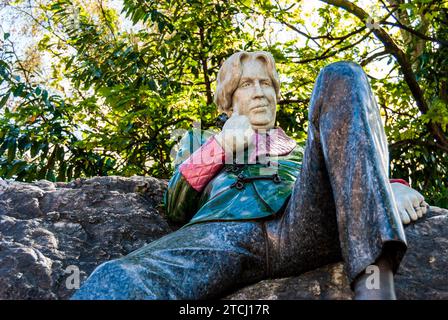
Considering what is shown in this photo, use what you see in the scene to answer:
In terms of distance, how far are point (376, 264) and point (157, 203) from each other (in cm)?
210

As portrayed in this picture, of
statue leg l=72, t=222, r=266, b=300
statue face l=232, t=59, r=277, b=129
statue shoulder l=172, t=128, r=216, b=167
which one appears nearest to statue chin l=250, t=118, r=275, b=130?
statue face l=232, t=59, r=277, b=129

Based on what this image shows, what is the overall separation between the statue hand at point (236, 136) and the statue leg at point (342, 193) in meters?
0.60

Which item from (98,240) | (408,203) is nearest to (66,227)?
(98,240)

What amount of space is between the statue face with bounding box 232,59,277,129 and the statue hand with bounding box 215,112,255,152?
22 centimetres

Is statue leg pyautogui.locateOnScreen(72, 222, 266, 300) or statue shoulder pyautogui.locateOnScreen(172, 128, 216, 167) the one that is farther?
statue shoulder pyautogui.locateOnScreen(172, 128, 216, 167)

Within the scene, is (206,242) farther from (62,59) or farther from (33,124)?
(62,59)

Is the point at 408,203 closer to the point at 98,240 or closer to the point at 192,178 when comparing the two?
the point at 192,178

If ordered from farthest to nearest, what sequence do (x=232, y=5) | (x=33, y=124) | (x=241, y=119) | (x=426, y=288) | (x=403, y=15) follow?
(x=403, y=15)
(x=232, y=5)
(x=33, y=124)
(x=241, y=119)
(x=426, y=288)

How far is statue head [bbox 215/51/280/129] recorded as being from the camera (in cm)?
388

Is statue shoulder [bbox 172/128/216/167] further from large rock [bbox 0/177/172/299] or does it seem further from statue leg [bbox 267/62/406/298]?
statue leg [bbox 267/62/406/298]

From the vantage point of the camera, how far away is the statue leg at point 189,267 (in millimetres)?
2682

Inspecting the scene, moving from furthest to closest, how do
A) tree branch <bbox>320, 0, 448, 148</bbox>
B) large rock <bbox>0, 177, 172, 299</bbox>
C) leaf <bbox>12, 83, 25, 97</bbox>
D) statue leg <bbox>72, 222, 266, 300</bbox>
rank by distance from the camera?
tree branch <bbox>320, 0, 448, 148</bbox> < leaf <bbox>12, 83, 25, 97</bbox> < large rock <bbox>0, 177, 172, 299</bbox> < statue leg <bbox>72, 222, 266, 300</bbox>

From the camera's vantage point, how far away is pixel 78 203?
160 inches
